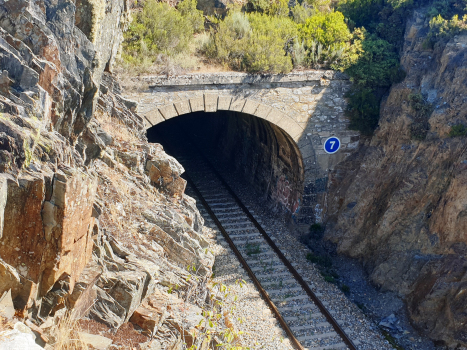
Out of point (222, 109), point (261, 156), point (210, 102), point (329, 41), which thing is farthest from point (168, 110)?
point (329, 41)

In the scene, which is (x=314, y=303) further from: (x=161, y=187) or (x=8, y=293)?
(x=8, y=293)

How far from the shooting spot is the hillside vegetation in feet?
38.6

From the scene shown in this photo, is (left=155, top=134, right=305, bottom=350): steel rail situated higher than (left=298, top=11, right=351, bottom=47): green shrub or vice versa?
(left=298, top=11, right=351, bottom=47): green shrub

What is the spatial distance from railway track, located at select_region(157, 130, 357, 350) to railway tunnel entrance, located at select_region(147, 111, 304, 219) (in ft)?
3.27

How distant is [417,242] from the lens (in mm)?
10547

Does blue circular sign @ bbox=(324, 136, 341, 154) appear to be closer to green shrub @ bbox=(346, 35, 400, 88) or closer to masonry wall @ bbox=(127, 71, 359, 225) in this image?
masonry wall @ bbox=(127, 71, 359, 225)

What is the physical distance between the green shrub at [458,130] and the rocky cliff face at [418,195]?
4.0 inches

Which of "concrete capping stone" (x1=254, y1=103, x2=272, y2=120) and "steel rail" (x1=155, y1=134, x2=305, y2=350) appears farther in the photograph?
"concrete capping stone" (x1=254, y1=103, x2=272, y2=120)

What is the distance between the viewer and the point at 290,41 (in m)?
13.0

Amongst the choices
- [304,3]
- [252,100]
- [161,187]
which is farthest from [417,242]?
[304,3]

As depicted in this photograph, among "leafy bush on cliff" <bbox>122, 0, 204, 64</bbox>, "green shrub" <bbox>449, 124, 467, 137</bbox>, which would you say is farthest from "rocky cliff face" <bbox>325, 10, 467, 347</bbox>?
"leafy bush on cliff" <bbox>122, 0, 204, 64</bbox>

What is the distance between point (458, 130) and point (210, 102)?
5.94m

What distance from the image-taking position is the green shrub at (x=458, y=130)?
10.3 meters

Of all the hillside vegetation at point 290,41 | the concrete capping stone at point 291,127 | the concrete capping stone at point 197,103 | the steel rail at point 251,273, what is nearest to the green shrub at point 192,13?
the hillside vegetation at point 290,41
